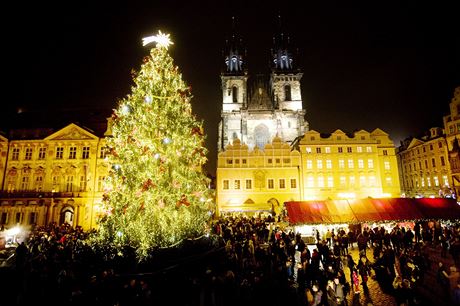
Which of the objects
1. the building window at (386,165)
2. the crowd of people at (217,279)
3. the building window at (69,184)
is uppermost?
the building window at (386,165)

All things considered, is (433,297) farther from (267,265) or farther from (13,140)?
(13,140)

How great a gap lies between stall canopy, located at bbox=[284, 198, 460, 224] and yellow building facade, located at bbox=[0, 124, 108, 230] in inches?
1002

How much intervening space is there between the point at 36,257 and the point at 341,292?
13120 millimetres

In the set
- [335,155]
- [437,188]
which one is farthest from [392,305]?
[437,188]

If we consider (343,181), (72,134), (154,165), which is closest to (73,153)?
(72,134)

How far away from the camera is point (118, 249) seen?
1174 centimetres

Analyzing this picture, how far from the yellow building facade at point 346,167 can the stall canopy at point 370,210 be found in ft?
58.4

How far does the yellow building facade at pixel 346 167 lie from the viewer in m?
39.9

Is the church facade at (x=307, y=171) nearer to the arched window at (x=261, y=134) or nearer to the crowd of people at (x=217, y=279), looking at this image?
the arched window at (x=261, y=134)

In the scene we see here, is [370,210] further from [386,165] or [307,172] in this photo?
[386,165]

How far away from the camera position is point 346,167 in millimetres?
40812

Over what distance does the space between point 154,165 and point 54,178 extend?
29.2 m

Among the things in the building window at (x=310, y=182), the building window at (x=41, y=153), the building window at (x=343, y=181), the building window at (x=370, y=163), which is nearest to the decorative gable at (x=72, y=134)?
the building window at (x=41, y=153)

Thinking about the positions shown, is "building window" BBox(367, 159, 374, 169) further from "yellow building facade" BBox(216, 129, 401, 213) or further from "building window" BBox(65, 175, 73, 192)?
"building window" BBox(65, 175, 73, 192)
